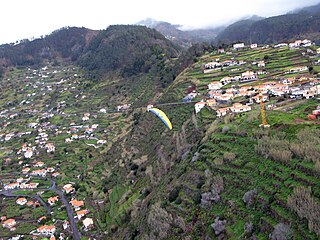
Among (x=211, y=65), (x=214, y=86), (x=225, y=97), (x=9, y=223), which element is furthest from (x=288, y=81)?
(x=9, y=223)

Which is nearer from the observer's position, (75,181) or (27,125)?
(75,181)

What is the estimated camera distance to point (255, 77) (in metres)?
50.0

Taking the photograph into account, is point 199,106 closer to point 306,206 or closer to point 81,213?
point 81,213

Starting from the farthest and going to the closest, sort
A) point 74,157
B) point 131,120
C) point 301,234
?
point 131,120
point 74,157
point 301,234

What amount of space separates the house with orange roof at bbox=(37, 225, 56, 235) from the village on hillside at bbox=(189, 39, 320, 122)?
2156 centimetres

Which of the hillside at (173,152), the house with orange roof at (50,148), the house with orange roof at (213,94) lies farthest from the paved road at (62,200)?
the house with orange roof at (213,94)

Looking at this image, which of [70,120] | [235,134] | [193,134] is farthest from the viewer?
[70,120]

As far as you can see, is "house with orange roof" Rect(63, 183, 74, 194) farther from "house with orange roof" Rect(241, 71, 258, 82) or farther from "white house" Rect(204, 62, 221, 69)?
"white house" Rect(204, 62, 221, 69)

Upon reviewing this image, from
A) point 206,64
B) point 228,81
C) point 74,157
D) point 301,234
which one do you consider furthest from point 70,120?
point 301,234

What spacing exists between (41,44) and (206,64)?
128 meters

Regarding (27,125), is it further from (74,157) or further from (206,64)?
(206,64)

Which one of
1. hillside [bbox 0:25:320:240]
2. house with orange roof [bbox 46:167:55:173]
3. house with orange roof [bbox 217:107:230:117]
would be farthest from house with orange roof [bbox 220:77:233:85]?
house with orange roof [bbox 46:167:55:173]

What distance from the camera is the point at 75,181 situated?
173 ft

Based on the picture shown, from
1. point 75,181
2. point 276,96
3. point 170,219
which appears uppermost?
point 276,96
